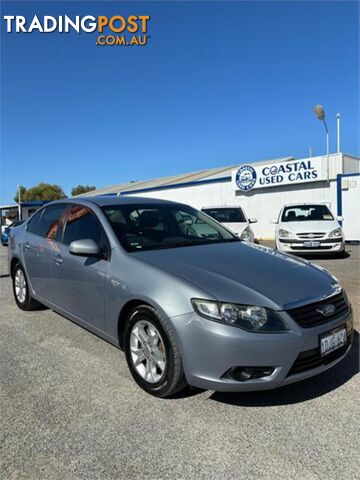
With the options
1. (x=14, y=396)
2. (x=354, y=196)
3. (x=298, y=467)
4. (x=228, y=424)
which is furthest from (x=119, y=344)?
(x=354, y=196)

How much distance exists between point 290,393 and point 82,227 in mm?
2577

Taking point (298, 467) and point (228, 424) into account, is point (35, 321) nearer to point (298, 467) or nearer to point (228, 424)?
point (228, 424)

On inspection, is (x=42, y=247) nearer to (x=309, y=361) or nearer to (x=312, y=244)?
(x=309, y=361)

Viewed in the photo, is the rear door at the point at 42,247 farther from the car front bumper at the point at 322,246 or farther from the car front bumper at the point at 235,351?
the car front bumper at the point at 322,246

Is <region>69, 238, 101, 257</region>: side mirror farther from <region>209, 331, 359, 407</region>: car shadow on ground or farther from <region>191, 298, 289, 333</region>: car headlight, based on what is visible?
<region>209, 331, 359, 407</region>: car shadow on ground

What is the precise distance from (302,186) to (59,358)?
1652 centimetres

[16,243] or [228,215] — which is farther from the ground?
[228,215]

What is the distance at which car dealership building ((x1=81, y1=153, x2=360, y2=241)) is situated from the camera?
1733 centimetres

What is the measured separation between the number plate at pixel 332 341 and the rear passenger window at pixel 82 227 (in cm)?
209

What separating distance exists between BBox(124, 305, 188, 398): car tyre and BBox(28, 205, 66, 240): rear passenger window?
1.97 meters

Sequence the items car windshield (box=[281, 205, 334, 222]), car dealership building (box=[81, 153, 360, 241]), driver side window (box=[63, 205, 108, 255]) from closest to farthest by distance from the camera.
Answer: driver side window (box=[63, 205, 108, 255]) → car windshield (box=[281, 205, 334, 222]) → car dealership building (box=[81, 153, 360, 241])

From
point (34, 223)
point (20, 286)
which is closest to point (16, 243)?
point (34, 223)

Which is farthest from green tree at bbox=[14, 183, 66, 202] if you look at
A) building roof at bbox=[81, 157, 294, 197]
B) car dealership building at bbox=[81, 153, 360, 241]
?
car dealership building at bbox=[81, 153, 360, 241]

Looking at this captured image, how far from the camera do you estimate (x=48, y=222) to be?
5355 mm
